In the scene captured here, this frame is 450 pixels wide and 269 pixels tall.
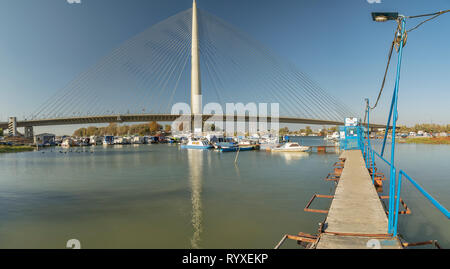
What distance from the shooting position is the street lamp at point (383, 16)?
14.5 ft

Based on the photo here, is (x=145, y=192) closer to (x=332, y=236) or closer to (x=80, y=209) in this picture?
(x=80, y=209)

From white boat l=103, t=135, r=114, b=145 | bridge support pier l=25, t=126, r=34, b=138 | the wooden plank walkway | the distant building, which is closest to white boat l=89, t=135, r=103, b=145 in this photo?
white boat l=103, t=135, r=114, b=145

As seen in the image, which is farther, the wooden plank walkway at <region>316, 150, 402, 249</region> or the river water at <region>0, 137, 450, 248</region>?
the river water at <region>0, 137, 450, 248</region>

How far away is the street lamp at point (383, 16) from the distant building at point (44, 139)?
83.2 meters

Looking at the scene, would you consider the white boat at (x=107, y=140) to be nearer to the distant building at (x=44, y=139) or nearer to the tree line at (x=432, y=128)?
the distant building at (x=44, y=139)

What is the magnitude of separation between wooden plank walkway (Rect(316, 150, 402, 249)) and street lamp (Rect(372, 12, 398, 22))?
3658 millimetres

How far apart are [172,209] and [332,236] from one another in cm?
708

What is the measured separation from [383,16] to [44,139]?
91.5 meters

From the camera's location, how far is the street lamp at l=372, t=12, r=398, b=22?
174 inches

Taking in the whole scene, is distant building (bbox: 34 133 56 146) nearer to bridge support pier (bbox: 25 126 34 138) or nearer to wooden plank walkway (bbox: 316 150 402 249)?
bridge support pier (bbox: 25 126 34 138)

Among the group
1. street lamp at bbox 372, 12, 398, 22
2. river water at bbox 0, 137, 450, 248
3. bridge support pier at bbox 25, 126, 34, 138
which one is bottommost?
river water at bbox 0, 137, 450, 248

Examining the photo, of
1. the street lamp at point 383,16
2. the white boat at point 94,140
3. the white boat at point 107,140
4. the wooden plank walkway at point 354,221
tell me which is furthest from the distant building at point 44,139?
the street lamp at point 383,16

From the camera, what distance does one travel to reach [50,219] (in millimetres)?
9594
